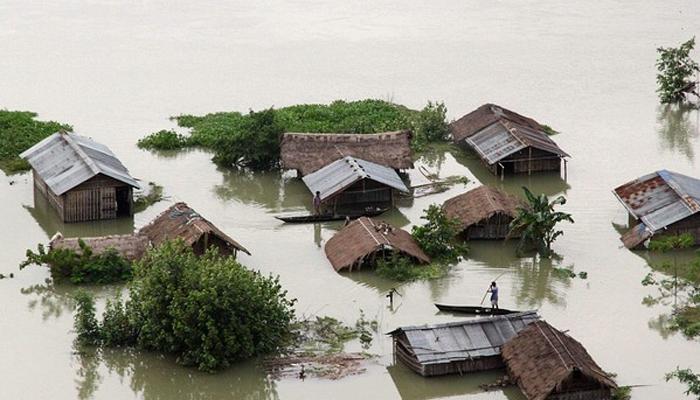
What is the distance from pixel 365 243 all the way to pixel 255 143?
23.4 feet

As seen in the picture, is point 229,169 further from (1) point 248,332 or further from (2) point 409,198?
(1) point 248,332

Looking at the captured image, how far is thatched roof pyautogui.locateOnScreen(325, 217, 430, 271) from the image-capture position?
1056 inches

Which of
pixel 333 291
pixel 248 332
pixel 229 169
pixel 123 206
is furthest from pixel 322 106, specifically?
pixel 248 332

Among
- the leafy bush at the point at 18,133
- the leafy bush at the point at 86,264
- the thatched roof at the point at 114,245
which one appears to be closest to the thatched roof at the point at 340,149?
the thatched roof at the point at 114,245

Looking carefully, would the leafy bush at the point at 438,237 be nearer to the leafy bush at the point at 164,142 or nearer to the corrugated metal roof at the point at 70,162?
the corrugated metal roof at the point at 70,162

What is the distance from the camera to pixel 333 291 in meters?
26.1

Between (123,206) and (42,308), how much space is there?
5.10m

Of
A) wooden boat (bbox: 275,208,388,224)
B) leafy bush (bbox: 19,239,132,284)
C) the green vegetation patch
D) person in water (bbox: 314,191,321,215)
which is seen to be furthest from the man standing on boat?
the green vegetation patch

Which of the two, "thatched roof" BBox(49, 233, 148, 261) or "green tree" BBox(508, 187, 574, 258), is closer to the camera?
"thatched roof" BBox(49, 233, 148, 261)

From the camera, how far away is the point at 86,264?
86.4 ft

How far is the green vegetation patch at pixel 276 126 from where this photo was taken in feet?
109

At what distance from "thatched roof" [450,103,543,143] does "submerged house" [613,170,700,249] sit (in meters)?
5.09

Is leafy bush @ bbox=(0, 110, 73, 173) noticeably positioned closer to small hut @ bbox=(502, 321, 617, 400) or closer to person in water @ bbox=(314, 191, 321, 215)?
person in water @ bbox=(314, 191, 321, 215)

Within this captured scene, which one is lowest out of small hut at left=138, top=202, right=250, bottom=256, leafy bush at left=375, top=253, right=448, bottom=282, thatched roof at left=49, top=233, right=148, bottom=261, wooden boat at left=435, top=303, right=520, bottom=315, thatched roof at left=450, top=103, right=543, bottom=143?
wooden boat at left=435, top=303, right=520, bottom=315
